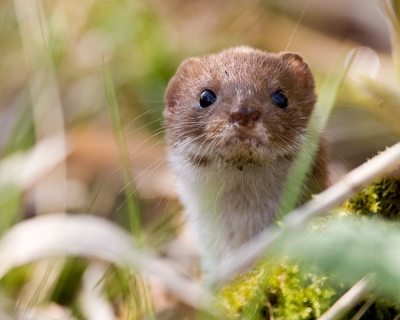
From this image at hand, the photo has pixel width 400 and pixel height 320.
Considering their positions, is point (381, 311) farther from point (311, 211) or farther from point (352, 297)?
point (311, 211)

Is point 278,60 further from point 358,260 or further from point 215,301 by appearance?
point 358,260

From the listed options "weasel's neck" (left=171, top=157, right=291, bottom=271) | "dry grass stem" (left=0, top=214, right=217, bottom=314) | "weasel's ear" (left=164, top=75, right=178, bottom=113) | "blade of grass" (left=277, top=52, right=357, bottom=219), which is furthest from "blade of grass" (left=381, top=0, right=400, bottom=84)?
"dry grass stem" (left=0, top=214, right=217, bottom=314)

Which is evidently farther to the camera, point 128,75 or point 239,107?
point 128,75

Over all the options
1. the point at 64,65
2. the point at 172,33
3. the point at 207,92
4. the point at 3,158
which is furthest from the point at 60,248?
the point at 172,33

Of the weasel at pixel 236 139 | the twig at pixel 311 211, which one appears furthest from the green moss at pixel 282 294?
the weasel at pixel 236 139

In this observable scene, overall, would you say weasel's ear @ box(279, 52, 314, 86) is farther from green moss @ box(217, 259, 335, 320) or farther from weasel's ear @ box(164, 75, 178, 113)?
green moss @ box(217, 259, 335, 320)

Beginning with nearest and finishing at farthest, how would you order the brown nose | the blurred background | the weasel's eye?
the brown nose < the weasel's eye < the blurred background

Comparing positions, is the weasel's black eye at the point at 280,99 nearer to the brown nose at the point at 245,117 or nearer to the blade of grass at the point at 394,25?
the brown nose at the point at 245,117

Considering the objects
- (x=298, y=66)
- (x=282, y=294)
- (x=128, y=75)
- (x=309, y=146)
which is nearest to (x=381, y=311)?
(x=282, y=294)
